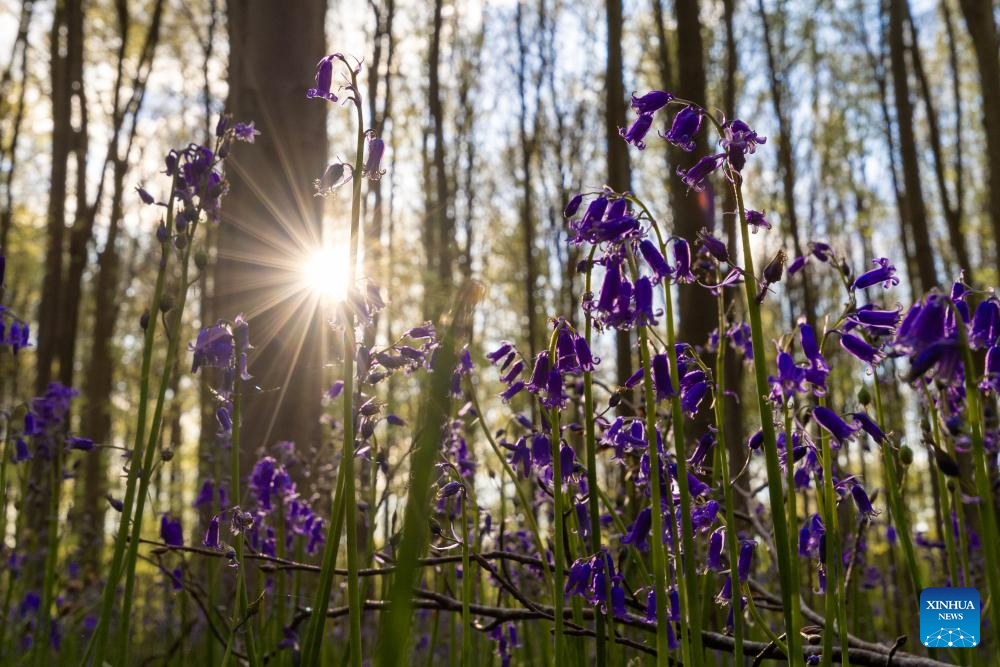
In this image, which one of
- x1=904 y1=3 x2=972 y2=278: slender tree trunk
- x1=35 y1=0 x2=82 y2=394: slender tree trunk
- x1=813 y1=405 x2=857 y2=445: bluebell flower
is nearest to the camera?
x1=813 y1=405 x2=857 y2=445: bluebell flower

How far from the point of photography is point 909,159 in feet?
29.2

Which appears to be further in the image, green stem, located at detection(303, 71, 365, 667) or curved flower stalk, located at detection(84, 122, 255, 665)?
curved flower stalk, located at detection(84, 122, 255, 665)

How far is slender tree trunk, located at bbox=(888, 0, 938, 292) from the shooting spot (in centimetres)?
801

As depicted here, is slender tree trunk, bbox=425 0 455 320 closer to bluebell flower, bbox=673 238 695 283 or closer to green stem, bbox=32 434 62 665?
green stem, bbox=32 434 62 665

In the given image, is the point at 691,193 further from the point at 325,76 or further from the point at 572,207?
the point at 325,76

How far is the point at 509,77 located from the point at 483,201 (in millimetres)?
3907

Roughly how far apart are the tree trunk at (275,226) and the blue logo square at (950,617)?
298 cm

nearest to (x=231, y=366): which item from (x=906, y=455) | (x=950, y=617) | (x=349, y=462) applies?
(x=349, y=462)

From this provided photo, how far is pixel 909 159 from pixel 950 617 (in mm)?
7853

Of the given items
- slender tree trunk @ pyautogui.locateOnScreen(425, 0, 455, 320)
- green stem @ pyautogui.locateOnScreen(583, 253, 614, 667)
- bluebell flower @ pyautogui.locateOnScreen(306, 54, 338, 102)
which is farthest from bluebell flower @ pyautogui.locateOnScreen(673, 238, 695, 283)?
slender tree trunk @ pyautogui.locateOnScreen(425, 0, 455, 320)

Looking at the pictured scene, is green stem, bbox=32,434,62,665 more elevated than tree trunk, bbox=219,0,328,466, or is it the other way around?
tree trunk, bbox=219,0,328,466

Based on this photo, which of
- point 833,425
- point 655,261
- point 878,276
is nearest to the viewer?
point 833,425

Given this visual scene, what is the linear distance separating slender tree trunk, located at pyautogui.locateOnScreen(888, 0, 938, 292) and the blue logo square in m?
6.17

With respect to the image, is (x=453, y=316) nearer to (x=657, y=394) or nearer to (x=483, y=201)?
(x=657, y=394)
